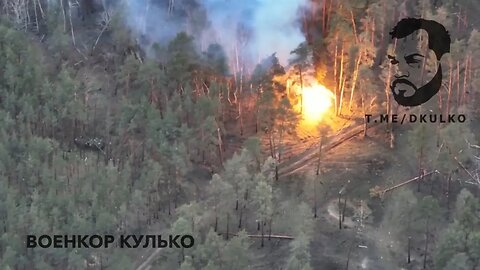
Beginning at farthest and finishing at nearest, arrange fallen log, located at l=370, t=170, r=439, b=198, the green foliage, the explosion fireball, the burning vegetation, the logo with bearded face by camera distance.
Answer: the explosion fireball
the logo with bearded face
fallen log, located at l=370, t=170, r=439, b=198
the burning vegetation
the green foliage

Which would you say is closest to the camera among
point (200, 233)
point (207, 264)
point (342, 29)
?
point (207, 264)

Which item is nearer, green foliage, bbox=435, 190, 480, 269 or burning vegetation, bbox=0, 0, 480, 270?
green foliage, bbox=435, 190, 480, 269

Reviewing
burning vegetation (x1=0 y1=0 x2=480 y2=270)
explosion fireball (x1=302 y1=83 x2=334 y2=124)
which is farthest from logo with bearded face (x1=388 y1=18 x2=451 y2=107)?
explosion fireball (x1=302 y1=83 x2=334 y2=124)

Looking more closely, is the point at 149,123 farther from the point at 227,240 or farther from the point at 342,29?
the point at 342,29

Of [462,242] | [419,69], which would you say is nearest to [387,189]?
[462,242]

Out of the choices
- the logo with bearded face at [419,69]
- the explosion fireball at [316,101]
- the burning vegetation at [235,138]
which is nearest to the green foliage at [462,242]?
the burning vegetation at [235,138]

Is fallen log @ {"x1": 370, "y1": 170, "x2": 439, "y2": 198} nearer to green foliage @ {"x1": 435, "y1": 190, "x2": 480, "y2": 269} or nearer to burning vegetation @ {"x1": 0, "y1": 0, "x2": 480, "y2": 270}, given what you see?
burning vegetation @ {"x1": 0, "y1": 0, "x2": 480, "y2": 270}

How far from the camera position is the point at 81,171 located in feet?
179

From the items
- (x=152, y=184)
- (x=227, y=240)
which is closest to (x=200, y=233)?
(x=227, y=240)

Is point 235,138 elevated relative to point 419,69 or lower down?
lower down

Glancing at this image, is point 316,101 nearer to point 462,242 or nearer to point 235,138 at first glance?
point 235,138

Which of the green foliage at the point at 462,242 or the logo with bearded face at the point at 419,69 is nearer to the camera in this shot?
the green foliage at the point at 462,242

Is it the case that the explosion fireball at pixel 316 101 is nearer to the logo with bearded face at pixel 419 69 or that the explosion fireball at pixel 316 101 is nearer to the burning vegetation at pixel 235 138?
the burning vegetation at pixel 235 138

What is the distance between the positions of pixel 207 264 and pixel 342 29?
2046 cm
